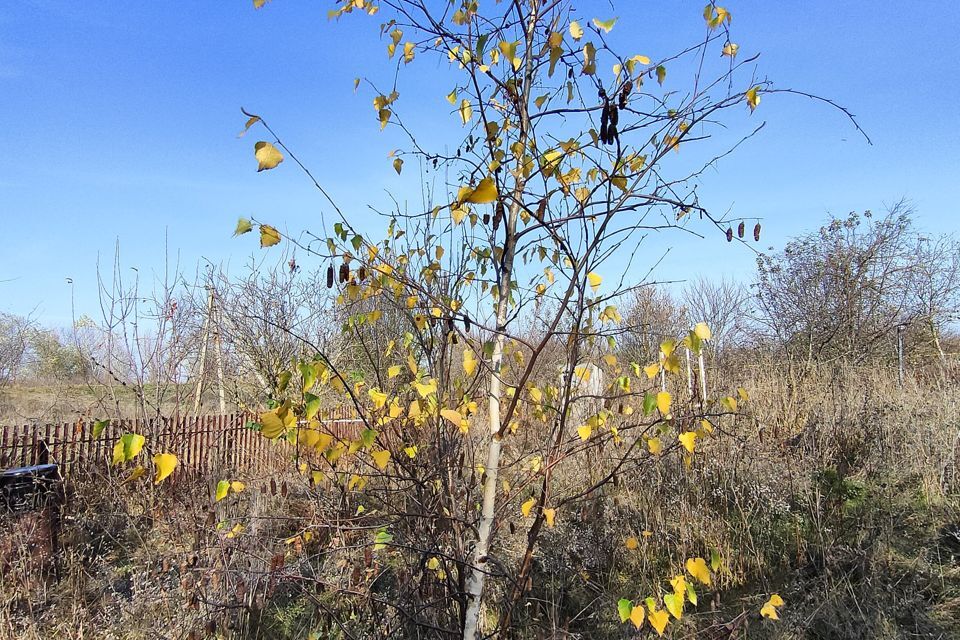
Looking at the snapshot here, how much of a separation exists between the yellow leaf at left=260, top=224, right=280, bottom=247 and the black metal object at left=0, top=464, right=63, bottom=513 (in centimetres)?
426

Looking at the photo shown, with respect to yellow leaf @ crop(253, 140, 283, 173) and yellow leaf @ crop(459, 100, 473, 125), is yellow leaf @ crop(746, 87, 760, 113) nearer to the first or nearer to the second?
yellow leaf @ crop(459, 100, 473, 125)

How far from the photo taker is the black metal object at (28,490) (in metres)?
4.10

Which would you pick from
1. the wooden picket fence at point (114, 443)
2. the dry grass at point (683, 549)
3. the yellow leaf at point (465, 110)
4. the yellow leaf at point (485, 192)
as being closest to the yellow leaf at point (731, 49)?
the yellow leaf at point (465, 110)

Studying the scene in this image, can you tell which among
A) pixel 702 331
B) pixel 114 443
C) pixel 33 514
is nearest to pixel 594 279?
pixel 702 331

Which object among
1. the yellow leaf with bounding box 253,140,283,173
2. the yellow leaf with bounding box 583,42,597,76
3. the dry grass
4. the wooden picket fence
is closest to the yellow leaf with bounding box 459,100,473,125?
the yellow leaf with bounding box 583,42,597,76

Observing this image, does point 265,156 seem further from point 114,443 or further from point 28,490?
point 114,443

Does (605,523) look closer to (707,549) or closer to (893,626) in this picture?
(707,549)

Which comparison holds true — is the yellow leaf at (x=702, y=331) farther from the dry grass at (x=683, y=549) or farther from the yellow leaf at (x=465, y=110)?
the dry grass at (x=683, y=549)

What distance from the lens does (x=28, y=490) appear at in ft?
14.3

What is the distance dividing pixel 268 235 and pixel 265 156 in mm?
221

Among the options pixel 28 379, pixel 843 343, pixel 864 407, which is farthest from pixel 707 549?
pixel 28 379

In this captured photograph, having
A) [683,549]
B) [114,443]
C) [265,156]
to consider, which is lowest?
[683,549]

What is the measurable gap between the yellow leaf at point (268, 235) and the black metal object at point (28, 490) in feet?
14.0

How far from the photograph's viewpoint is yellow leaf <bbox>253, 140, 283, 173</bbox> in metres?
1.14
